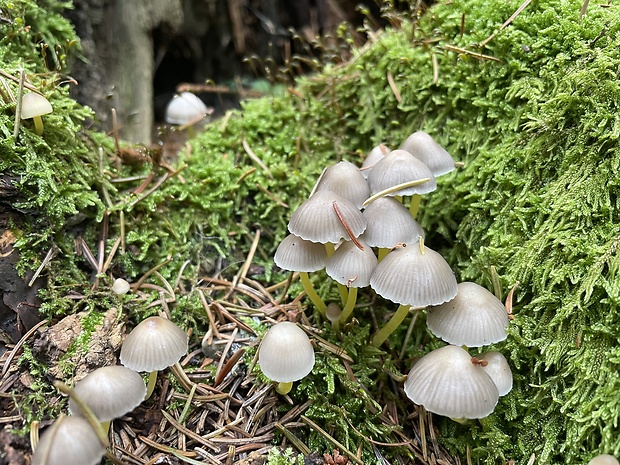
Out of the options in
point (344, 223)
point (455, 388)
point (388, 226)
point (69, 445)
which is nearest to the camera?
point (69, 445)

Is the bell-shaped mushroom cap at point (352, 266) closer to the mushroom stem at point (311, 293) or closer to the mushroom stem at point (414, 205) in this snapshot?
the mushroom stem at point (311, 293)

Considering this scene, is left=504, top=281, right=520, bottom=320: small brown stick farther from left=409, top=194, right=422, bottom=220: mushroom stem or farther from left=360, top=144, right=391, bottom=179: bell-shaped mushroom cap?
left=360, top=144, right=391, bottom=179: bell-shaped mushroom cap

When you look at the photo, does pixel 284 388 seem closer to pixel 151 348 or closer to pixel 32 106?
pixel 151 348

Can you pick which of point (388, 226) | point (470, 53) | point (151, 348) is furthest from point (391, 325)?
point (470, 53)

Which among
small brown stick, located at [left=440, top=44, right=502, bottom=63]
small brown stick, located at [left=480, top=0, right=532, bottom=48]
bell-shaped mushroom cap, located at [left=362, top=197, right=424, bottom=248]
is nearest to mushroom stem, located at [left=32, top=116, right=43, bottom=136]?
bell-shaped mushroom cap, located at [left=362, top=197, right=424, bottom=248]

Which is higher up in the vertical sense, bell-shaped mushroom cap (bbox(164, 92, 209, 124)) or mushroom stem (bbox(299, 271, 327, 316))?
bell-shaped mushroom cap (bbox(164, 92, 209, 124))

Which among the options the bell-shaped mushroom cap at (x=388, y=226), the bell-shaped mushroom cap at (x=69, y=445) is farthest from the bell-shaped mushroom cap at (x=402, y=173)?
the bell-shaped mushroom cap at (x=69, y=445)
